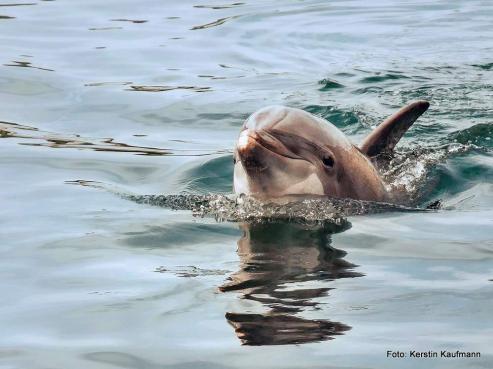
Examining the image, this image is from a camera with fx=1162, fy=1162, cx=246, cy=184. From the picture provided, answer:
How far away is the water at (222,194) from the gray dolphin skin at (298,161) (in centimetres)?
29

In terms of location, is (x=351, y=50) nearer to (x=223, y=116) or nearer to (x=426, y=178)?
(x=223, y=116)

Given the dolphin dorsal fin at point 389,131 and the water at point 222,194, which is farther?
the dolphin dorsal fin at point 389,131

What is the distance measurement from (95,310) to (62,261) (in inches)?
53.0

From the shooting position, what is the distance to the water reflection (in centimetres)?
629

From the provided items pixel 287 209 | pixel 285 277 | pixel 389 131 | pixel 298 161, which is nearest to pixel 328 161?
pixel 298 161

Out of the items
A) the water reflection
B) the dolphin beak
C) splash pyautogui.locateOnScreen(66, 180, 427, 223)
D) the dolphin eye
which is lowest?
the water reflection

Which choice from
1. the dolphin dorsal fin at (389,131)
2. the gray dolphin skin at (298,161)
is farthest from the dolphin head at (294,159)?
the dolphin dorsal fin at (389,131)

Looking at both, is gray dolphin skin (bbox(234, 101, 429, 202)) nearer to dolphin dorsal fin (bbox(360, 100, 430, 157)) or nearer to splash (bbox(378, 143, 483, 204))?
splash (bbox(378, 143, 483, 204))

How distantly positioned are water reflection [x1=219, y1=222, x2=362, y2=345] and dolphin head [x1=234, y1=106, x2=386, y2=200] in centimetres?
34

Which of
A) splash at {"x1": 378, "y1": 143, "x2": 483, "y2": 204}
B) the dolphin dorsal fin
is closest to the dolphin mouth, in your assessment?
splash at {"x1": 378, "y1": 143, "x2": 483, "y2": 204}

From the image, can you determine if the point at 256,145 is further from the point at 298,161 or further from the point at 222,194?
the point at 222,194

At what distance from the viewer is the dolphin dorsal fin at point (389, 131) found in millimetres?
10445

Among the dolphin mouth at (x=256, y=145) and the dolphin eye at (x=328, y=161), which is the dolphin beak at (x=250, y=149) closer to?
the dolphin mouth at (x=256, y=145)

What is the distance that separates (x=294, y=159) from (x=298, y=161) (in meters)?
0.07
